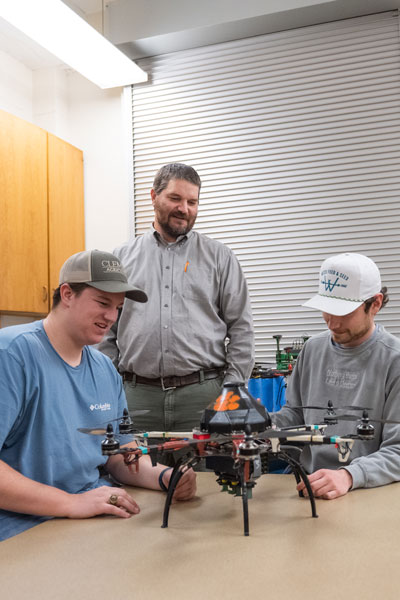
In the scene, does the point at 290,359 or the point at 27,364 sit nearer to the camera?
the point at 27,364

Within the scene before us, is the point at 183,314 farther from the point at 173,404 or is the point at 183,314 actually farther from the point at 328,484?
the point at 328,484

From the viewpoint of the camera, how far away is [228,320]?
2.56m

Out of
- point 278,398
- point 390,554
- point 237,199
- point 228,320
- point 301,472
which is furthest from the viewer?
point 237,199

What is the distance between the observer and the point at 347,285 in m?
1.72

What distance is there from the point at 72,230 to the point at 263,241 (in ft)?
4.28

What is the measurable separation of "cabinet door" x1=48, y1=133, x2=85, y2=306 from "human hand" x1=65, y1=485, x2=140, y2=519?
2.52 m

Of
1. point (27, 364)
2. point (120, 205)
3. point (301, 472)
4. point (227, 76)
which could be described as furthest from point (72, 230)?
point (301, 472)

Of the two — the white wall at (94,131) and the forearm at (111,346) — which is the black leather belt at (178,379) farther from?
the white wall at (94,131)

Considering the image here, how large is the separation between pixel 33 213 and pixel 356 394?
2546 millimetres

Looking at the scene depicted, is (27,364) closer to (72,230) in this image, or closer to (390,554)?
(390,554)

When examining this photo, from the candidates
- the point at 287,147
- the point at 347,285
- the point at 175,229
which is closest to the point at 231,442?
the point at 347,285

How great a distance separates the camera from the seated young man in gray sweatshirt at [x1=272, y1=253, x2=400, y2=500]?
5.42ft

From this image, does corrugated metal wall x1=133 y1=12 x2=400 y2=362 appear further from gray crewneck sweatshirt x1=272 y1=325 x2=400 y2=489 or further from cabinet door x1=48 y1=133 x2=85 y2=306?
gray crewneck sweatshirt x1=272 y1=325 x2=400 y2=489

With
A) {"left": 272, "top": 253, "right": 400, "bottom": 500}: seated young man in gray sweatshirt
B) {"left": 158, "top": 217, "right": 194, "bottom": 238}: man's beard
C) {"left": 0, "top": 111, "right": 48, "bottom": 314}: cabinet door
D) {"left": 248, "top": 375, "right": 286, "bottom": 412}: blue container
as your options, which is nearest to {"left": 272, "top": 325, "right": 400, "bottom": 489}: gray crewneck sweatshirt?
{"left": 272, "top": 253, "right": 400, "bottom": 500}: seated young man in gray sweatshirt
